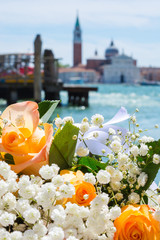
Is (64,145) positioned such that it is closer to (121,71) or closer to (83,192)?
(83,192)

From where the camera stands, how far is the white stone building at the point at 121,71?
94575 millimetres

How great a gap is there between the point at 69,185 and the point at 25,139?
0.17 meters

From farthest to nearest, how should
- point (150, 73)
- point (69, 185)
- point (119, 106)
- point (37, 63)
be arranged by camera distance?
point (150, 73) < point (119, 106) < point (37, 63) < point (69, 185)

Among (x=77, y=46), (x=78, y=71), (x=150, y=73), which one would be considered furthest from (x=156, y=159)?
(x=77, y=46)

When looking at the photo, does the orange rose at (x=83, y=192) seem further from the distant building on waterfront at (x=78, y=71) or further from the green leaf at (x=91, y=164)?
the distant building on waterfront at (x=78, y=71)

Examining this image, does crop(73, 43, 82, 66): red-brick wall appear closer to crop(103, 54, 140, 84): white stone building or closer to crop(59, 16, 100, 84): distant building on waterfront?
crop(59, 16, 100, 84): distant building on waterfront

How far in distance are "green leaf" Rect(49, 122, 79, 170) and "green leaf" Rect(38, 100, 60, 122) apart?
9 centimetres

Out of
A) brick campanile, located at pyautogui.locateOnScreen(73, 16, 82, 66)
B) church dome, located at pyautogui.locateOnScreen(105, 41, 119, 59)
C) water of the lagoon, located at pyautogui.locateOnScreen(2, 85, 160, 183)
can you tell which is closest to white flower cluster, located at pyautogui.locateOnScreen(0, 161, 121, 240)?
water of the lagoon, located at pyautogui.locateOnScreen(2, 85, 160, 183)

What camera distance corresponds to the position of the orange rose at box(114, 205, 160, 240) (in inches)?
25.9

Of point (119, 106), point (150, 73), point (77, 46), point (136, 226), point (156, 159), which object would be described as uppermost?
point (156, 159)

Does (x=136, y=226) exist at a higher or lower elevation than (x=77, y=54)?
higher

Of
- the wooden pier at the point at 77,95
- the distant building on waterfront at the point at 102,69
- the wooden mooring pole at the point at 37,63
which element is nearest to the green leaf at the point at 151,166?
the wooden mooring pole at the point at 37,63

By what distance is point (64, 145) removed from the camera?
75 centimetres

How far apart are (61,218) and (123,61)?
9729 centimetres
